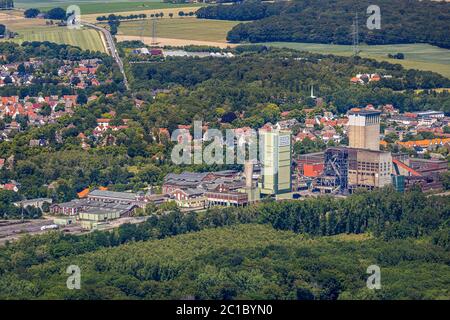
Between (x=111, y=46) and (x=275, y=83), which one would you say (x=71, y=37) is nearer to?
(x=111, y=46)

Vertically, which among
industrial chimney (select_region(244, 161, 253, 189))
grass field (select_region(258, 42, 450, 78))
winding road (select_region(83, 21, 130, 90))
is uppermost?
industrial chimney (select_region(244, 161, 253, 189))

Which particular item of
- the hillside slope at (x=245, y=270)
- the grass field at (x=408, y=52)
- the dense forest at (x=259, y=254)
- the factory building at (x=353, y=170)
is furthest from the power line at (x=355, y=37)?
the hillside slope at (x=245, y=270)

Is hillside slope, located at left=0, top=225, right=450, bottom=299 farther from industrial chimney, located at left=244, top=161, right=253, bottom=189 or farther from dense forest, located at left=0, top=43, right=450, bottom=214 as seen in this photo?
dense forest, located at left=0, top=43, right=450, bottom=214

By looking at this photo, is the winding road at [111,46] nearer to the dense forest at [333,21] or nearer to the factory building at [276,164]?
the dense forest at [333,21]

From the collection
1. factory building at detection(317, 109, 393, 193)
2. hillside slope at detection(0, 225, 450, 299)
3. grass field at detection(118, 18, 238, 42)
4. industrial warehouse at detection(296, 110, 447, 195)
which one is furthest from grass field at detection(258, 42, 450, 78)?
hillside slope at detection(0, 225, 450, 299)

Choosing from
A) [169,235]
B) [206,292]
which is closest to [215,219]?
[169,235]
